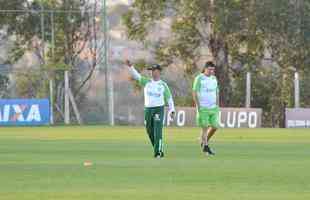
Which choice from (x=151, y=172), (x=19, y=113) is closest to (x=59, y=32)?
(x=19, y=113)

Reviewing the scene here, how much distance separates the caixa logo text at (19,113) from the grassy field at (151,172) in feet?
69.4

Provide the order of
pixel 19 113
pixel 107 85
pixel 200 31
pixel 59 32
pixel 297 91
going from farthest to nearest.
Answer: pixel 59 32 → pixel 200 31 → pixel 107 85 → pixel 297 91 → pixel 19 113

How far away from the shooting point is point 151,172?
18.5m

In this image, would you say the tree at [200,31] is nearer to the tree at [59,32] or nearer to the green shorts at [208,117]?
the tree at [59,32]

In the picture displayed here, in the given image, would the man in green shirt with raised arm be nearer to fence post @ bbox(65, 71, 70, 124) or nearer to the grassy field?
the grassy field

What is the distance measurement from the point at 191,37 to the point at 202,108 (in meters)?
34.7

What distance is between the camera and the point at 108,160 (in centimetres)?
2242

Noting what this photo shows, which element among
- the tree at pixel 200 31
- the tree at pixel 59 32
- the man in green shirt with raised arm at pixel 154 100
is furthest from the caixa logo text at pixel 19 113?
the man in green shirt with raised arm at pixel 154 100

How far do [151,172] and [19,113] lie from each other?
33513mm

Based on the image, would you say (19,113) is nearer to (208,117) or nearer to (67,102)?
(67,102)

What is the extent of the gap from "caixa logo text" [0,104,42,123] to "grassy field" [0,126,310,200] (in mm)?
21160

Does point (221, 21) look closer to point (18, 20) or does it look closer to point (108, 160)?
point (18, 20)

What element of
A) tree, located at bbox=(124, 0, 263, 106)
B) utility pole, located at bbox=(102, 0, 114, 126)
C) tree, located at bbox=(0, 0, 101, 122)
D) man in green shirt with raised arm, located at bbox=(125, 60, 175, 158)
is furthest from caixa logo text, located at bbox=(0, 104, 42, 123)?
man in green shirt with raised arm, located at bbox=(125, 60, 175, 158)

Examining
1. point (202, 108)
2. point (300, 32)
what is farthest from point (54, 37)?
point (202, 108)
